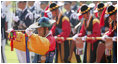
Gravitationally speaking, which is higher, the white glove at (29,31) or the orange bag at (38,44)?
the white glove at (29,31)

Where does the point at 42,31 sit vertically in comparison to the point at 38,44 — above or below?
above

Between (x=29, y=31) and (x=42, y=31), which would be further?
(x=42, y=31)

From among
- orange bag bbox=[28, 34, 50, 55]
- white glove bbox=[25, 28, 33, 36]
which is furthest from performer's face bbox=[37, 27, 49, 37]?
white glove bbox=[25, 28, 33, 36]

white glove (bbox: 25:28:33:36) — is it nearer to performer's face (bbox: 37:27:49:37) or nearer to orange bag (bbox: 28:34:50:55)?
orange bag (bbox: 28:34:50:55)

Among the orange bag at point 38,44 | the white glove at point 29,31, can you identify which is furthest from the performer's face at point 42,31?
the white glove at point 29,31

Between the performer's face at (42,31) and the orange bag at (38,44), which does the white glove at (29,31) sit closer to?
the orange bag at (38,44)

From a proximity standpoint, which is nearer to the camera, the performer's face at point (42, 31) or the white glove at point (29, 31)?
the white glove at point (29, 31)

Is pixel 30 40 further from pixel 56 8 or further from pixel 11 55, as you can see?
pixel 11 55

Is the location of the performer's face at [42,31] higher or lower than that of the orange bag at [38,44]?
higher

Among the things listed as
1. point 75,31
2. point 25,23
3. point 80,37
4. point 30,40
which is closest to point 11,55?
point 25,23

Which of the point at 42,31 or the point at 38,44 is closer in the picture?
the point at 38,44

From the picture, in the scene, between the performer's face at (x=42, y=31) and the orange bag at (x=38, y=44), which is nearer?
the orange bag at (x=38, y=44)

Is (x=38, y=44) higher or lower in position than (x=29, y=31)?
lower

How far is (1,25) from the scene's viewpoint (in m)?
9.95
